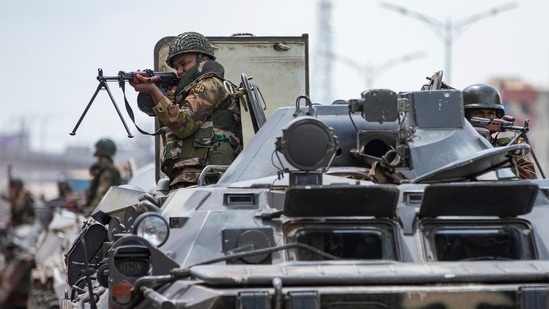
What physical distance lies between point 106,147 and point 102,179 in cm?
75

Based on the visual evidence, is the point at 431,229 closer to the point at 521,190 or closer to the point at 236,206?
the point at 521,190

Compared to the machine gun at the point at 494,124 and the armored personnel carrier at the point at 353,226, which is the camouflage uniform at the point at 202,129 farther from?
the machine gun at the point at 494,124

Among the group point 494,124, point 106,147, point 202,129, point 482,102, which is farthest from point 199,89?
point 106,147

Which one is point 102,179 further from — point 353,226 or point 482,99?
point 353,226

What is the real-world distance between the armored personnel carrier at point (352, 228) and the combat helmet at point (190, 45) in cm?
184

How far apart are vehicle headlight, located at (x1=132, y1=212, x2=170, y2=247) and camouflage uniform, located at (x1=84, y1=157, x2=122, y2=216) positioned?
12.8 meters

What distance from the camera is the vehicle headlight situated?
9.02 meters

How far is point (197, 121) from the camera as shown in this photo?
38.0 ft

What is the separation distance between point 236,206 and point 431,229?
1.19 metres

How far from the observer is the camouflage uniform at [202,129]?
11578 millimetres

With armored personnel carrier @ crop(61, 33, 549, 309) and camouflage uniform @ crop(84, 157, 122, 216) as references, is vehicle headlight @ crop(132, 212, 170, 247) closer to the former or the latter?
armored personnel carrier @ crop(61, 33, 549, 309)

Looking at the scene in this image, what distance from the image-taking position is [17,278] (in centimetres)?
2620

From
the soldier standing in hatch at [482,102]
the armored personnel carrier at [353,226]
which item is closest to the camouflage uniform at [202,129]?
the armored personnel carrier at [353,226]

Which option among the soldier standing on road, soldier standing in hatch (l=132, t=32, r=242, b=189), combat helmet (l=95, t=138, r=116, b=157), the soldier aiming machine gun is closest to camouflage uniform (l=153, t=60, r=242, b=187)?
soldier standing in hatch (l=132, t=32, r=242, b=189)
